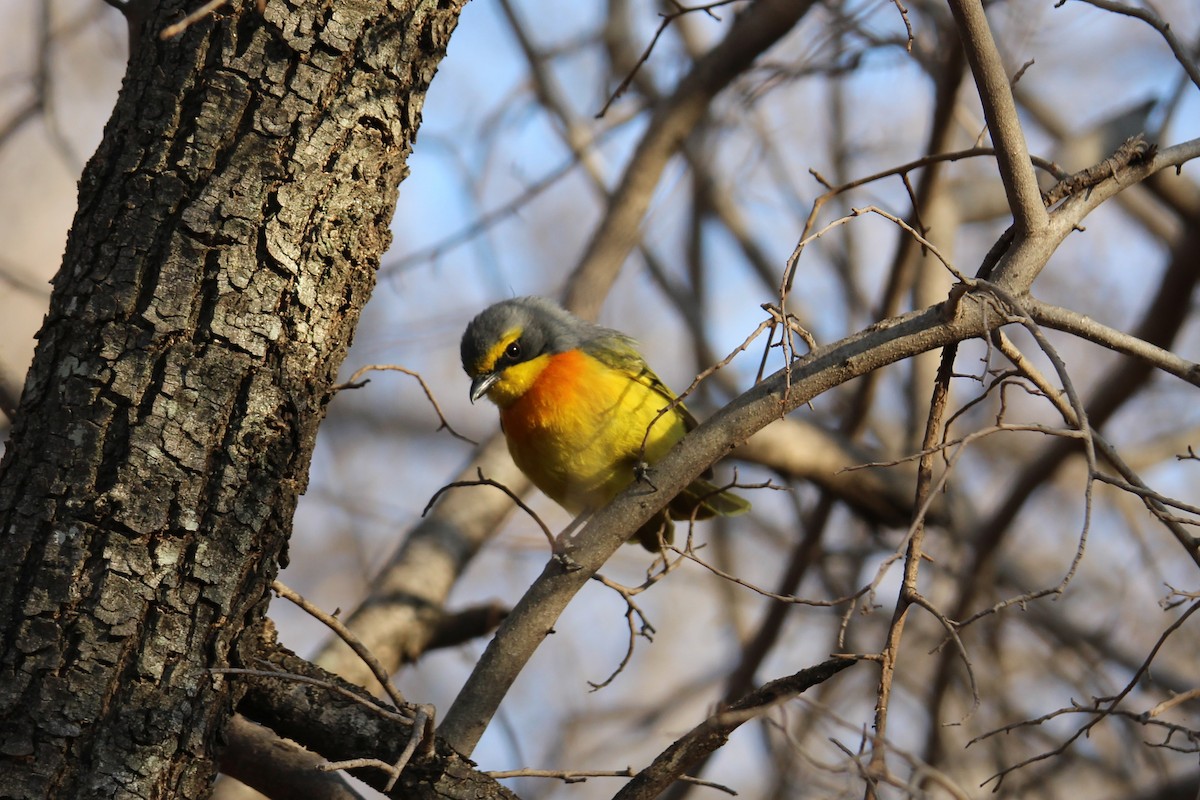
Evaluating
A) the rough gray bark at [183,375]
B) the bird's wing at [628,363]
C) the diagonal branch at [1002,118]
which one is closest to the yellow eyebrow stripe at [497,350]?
the bird's wing at [628,363]

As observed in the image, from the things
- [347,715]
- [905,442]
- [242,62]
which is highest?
[905,442]

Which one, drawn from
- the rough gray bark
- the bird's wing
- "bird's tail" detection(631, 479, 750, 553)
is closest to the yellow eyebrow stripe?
the bird's wing

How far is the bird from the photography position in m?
4.54

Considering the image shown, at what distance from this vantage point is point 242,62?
2566mm

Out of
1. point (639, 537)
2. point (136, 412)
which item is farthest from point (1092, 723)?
point (639, 537)

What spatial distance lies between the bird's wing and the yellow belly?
0.06 metres

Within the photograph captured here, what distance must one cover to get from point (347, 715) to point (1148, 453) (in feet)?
20.6

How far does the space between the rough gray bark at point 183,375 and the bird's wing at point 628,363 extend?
227 centimetres

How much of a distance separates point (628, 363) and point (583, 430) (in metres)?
0.56

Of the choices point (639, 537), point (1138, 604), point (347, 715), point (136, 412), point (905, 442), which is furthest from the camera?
point (1138, 604)

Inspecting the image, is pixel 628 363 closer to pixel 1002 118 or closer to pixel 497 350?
pixel 497 350

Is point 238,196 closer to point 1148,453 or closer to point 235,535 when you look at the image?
point 235,535

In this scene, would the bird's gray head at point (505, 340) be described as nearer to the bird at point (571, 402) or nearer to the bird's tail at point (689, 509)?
the bird at point (571, 402)

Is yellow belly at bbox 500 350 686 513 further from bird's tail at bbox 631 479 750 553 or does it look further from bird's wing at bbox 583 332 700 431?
bird's tail at bbox 631 479 750 553
